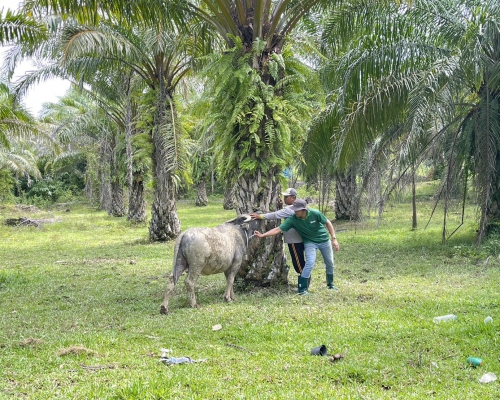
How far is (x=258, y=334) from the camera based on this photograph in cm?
623

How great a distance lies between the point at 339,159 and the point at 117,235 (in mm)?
10465

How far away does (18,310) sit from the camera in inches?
320

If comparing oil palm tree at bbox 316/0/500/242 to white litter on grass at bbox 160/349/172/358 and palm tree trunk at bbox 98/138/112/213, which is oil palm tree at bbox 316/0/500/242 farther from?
palm tree trunk at bbox 98/138/112/213

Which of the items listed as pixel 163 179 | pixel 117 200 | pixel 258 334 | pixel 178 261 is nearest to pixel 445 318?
pixel 258 334

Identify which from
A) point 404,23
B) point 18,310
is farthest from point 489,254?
point 18,310

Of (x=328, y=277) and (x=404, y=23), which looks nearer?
(x=328, y=277)

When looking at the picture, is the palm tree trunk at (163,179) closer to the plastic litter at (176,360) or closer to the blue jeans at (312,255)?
the blue jeans at (312,255)

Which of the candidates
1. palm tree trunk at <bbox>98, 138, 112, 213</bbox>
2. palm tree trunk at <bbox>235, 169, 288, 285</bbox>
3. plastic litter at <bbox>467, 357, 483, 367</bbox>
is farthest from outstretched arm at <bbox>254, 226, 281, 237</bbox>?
palm tree trunk at <bbox>98, 138, 112, 213</bbox>

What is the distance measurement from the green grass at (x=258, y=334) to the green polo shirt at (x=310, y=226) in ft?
2.97

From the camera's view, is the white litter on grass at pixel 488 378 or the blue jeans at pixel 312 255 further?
the blue jeans at pixel 312 255

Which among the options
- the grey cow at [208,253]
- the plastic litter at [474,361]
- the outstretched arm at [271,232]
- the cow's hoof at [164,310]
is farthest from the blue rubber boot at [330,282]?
the plastic litter at [474,361]

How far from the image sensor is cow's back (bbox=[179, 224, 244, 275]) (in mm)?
7746

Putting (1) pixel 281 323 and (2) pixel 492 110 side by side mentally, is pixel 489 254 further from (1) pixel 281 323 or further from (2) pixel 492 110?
(1) pixel 281 323

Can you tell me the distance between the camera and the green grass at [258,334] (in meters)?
4.60
